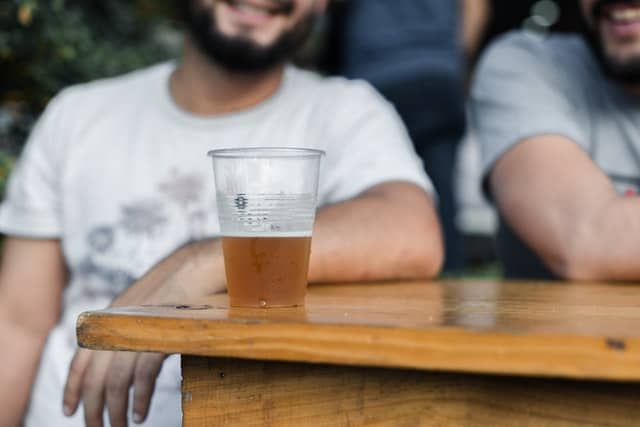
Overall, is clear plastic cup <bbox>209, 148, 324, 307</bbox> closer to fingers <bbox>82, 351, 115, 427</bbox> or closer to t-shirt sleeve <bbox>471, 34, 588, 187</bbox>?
fingers <bbox>82, 351, 115, 427</bbox>

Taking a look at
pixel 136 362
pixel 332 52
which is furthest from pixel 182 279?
pixel 332 52

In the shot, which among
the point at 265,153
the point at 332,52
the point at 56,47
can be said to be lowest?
the point at 332,52

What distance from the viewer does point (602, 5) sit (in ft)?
6.91

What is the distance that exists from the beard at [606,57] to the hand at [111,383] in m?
1.24

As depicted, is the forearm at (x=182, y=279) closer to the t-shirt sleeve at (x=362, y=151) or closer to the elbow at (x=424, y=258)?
the elbow at (x=424, y=258)

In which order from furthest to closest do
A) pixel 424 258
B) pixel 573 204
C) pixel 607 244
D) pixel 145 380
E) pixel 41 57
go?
pixel 41 57
pixel 573 204
pixel 607 244
pixel 424 258
pixel 145 380

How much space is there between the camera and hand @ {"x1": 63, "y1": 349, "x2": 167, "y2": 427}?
1.21 m

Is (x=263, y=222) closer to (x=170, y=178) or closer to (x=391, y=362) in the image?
(x=391, y=362)

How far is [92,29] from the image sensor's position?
334 cm

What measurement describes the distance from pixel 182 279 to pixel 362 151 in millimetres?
597

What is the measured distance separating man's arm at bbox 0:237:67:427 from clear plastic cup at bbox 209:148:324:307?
903 millimetres

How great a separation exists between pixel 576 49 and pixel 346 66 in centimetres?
134

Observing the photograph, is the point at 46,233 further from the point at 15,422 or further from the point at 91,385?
the point at 91,385

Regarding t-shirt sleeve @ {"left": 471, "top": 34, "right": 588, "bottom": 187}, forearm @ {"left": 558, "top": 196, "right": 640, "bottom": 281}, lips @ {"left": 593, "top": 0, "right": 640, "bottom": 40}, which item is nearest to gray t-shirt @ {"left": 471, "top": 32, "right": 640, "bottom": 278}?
t-shirt sleeve @ {"left": 471, "top": 34, "right": 588, "bottom": 187}
